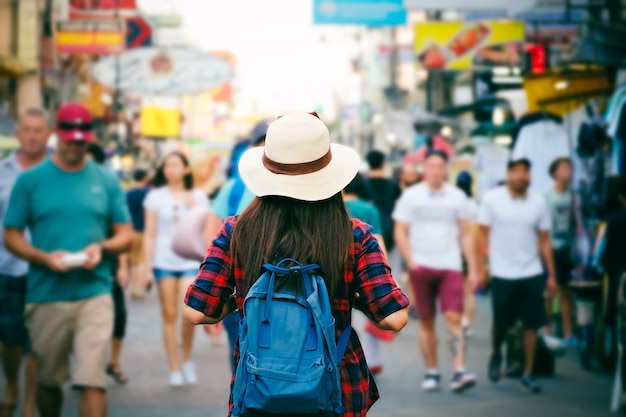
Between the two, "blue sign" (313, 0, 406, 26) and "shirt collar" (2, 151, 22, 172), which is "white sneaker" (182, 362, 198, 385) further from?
"blue sign" (313, 0, 406, 26)

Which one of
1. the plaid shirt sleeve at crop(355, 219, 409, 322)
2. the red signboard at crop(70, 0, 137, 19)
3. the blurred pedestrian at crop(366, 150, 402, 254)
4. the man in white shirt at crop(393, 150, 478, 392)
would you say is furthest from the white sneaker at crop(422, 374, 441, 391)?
the red signboard at crop(70, 0, 137, 19)

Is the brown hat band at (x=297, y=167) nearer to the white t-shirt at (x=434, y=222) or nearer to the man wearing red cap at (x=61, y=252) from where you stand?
the man wearing red cap at (x=61, y=252)

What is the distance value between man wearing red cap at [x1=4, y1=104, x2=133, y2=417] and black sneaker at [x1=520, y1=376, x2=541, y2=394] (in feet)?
14.5

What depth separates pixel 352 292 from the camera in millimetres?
3643

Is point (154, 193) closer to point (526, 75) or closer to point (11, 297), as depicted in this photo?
point (11, 297)

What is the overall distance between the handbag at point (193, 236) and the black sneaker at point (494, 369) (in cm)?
333

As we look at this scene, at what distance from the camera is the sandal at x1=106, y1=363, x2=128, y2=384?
30.8 feet

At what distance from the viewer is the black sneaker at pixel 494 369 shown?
9.42m

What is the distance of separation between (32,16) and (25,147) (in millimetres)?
18416

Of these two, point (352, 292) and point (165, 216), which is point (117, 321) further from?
point (352, 292)

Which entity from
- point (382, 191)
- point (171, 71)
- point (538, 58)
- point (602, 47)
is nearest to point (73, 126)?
point (602, 47)

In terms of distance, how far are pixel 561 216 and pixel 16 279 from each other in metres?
6.73

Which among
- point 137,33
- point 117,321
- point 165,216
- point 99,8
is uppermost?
point 99,8

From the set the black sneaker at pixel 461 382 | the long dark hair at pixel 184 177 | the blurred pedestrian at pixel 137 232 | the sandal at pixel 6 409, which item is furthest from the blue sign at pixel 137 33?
the sandal at pixel 6 409
